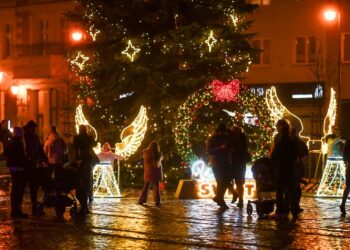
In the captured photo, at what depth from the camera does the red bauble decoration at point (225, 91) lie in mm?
22984

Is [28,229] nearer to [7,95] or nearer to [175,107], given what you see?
[175,107]

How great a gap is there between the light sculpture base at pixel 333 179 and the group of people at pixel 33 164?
6.51m

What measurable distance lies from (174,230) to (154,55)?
38.6ft

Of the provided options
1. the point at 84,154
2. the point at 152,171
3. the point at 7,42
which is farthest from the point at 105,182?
the point at 7,42

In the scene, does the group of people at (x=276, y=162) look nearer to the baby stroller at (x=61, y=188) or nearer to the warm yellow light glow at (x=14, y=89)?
the baby stroller at (x=61, y=188)

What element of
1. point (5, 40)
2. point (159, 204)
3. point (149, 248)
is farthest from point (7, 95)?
point (149, 248)

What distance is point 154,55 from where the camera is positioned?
26.1m

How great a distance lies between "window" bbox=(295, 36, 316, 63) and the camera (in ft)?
133

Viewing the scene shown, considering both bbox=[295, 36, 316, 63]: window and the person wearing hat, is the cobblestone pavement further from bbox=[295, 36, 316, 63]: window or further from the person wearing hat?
bbox=[295, 36, 316, 63]: window

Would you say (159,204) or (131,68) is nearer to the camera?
(159,204)

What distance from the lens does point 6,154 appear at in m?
17.1

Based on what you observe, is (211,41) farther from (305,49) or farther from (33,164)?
(305,49)

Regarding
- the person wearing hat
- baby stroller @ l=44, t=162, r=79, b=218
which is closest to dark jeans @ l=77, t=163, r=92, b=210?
baby stroller @ l=44, t=162, r=79, b=218

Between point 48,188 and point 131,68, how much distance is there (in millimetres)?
8665
